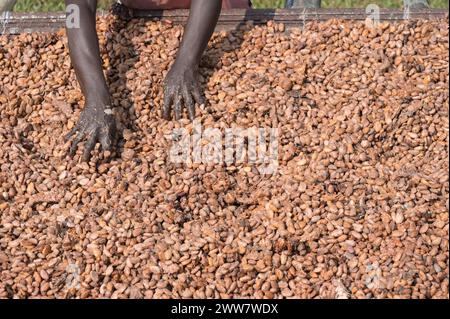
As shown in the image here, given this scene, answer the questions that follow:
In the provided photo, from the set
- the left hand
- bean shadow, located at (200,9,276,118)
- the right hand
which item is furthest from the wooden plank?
the right hand

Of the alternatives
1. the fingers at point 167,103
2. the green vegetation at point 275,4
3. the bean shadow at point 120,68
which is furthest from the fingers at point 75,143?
the green vegetation at point 275,4

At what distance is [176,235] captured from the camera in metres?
3.52

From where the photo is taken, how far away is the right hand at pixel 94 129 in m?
3.77

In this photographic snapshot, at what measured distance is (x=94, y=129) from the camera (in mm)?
3785

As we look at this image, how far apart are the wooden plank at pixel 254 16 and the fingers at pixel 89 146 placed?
79 cm

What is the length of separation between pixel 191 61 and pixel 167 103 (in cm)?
20

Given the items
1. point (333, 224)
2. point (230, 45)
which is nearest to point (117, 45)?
point (230, 45)

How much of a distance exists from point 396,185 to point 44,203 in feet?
4.12

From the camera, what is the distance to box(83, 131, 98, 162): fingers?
3.74 m

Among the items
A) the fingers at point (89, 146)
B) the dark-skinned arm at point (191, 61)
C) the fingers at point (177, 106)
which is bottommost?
the fingers at point (89, 146)

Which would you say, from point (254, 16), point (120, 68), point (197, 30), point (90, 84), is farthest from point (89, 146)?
point (254, 16)

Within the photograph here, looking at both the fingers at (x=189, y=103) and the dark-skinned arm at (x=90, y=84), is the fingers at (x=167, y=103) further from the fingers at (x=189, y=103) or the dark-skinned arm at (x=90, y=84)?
the dark-skinned arm at (x=90, y=84)

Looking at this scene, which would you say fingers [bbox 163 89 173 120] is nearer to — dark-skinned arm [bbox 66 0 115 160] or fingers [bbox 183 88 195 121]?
fingers [bbox 183 88 195 121]

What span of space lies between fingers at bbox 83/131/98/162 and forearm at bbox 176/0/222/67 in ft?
1.57
